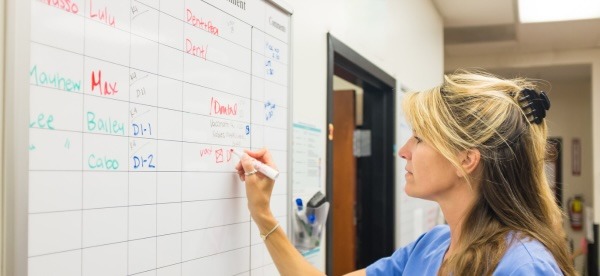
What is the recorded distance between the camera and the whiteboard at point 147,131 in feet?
2.50

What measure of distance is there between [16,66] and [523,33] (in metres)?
4.60

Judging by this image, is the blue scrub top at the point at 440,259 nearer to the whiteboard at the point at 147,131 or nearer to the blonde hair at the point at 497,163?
the blonde hair at the point at 497,163

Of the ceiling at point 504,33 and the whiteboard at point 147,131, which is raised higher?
the ceiling at point 504,33

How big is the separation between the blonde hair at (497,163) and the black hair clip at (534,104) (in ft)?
0.04

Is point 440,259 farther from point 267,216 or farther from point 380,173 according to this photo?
point 380,173

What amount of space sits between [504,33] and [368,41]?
2.80m

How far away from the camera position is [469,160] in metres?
1.11

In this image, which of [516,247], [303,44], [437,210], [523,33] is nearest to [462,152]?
[516,247]

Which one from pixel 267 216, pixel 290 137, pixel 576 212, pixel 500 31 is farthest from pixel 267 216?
pixel 576 212

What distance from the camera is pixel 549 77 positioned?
245 inches

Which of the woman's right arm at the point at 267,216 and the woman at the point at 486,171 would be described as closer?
the woman at the point at 486,171

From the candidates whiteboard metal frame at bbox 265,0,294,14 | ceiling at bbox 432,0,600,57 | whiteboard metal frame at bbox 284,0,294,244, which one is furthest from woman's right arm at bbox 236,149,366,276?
ceiling at bbox 432,0,600,57

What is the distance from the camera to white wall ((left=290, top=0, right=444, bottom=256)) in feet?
5.23

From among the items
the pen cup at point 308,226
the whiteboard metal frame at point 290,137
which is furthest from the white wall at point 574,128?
the whiteboard metal frame at point 290,137
